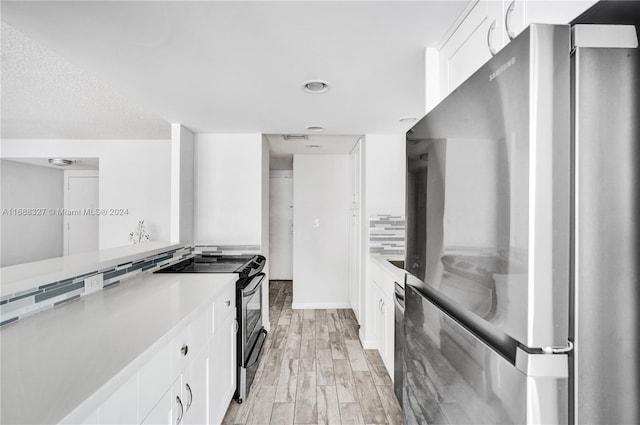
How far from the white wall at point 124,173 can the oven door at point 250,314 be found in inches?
89.3

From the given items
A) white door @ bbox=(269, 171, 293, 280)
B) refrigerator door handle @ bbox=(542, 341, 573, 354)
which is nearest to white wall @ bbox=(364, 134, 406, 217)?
refrigerator door handle @ bbox=(542, 341, 573, 354)

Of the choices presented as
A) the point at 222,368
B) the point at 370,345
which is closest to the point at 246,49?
the point at 222,368

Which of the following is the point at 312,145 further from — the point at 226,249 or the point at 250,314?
the point at 250,314

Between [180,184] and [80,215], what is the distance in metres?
3.52

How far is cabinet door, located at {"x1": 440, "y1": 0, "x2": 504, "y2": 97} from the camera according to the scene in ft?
3.19

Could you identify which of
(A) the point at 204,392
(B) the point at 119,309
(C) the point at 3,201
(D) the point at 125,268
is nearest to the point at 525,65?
(B) the point at 119,309

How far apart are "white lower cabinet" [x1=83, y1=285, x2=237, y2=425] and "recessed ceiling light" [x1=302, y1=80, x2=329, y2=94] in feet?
4.43

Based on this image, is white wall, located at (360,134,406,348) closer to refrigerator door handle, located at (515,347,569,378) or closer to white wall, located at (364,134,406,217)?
white wall, located at (364,134,406,217)

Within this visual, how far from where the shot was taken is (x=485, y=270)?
2.39 feet

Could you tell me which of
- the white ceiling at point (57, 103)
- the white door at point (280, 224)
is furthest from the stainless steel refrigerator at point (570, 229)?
the white door at point (280, 224)

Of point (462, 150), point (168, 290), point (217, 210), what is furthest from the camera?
point (217, 210)

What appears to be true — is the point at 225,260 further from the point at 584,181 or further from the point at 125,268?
the point at 584,181

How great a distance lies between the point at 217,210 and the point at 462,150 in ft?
8.90

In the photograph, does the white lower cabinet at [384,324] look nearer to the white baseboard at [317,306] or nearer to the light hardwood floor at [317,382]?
the light hardwood floor at [317,382]
